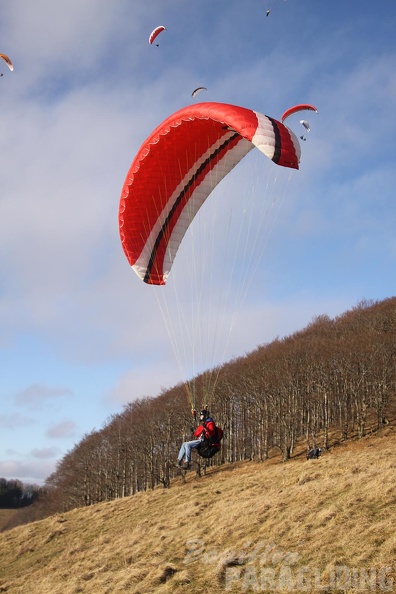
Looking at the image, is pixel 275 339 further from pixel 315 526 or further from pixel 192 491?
pixel 315 526

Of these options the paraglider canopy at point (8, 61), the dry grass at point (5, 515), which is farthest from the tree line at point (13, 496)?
the paraglider canopy at point (8, 61)

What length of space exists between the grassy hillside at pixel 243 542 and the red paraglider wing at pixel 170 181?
24.2 feet

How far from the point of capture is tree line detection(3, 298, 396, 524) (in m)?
40.7

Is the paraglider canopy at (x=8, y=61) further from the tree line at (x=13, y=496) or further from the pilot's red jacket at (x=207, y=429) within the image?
the tree line at (x=13, y=496)

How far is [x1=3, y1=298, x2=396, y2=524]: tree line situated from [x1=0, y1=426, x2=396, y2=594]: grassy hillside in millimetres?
15336

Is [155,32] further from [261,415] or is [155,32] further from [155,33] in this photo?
[261,415]

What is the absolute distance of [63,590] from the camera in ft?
46.9

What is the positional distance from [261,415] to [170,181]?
98.3ft

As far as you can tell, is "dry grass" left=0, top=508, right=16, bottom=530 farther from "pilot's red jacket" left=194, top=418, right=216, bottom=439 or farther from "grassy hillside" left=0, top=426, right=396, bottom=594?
"pilot's red jacket" left=194, top=418, right=216, bottom=439

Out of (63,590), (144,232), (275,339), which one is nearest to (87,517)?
(63,590)

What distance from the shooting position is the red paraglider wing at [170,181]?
1555 centimetres

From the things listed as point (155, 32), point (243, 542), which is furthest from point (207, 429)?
point (155, 32)

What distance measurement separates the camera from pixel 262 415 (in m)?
43.4

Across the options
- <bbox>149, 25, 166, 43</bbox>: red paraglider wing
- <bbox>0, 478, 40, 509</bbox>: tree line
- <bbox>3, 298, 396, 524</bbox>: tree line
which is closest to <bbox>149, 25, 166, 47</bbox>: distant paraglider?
<bbox>149, 25, 166, 43</bbox>: red paraglider wing
